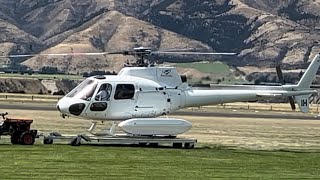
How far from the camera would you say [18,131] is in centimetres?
3080

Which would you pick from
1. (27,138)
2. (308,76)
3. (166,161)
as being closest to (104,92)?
(27,138)

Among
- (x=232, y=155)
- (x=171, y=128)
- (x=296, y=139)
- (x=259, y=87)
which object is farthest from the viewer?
(x=296, y=139)

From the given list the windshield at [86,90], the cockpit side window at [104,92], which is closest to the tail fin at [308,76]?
the cockpit side window at [104,92]

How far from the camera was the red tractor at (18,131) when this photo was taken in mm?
30562

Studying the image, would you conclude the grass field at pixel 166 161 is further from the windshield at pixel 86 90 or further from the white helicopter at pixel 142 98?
the windshield at pixel 86 90

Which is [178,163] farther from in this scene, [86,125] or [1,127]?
[86,125]

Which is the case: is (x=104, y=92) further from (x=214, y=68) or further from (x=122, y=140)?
(x=214, y=68)

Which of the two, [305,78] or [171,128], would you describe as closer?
[171,128]

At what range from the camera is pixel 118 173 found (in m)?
22.5

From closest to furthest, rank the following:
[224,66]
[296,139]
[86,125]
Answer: [296,139] → [86,125] → [224,66]

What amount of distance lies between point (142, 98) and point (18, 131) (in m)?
5.20

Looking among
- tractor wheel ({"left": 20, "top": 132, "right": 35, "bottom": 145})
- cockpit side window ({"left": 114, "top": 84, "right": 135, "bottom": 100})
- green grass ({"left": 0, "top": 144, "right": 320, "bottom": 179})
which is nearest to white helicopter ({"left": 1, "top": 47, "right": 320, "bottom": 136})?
cockpit side window ({"left": 114, "top": 84, "right": 135, "bottom": 100})

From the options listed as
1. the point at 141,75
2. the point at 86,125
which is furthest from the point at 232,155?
the point at 86,125

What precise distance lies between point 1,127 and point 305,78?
43.1 feet
